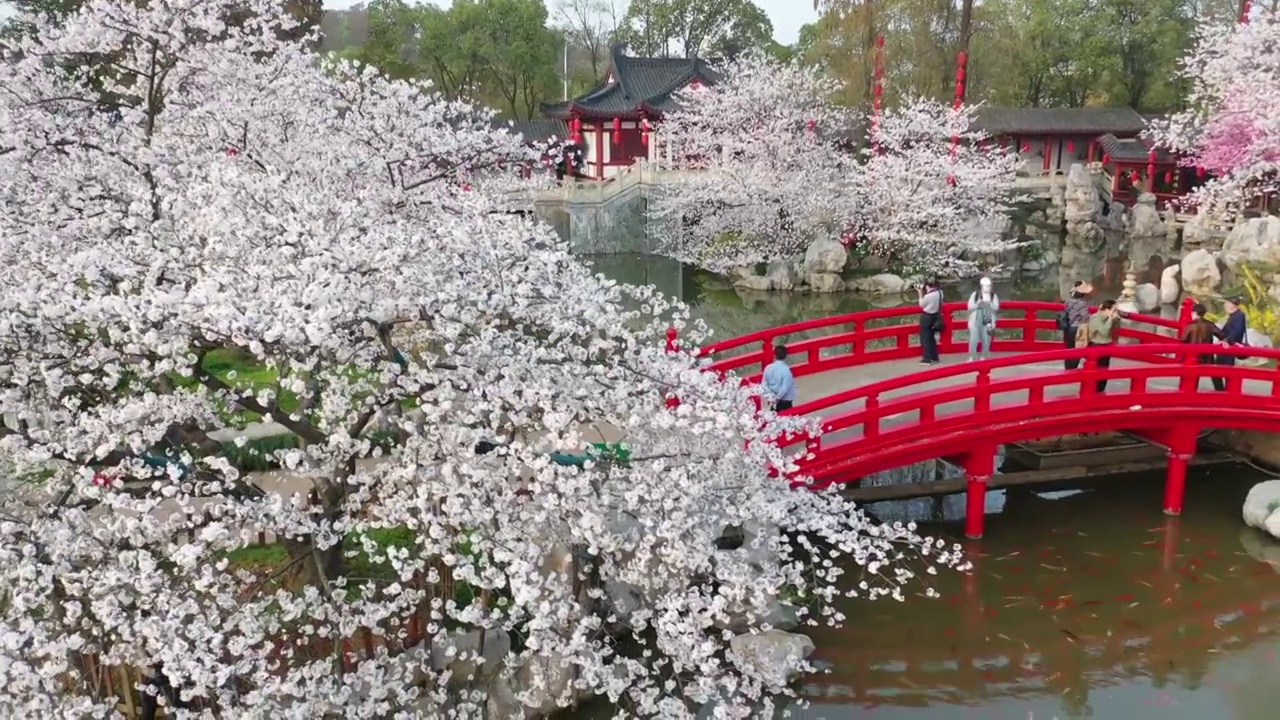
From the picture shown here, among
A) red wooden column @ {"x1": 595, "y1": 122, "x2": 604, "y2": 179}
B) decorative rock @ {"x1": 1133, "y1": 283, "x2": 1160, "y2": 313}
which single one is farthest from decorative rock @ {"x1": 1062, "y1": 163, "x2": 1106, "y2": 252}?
red wooden column @ {"x1": 595, "y1": 122, "x2": 604, "y2": 179}

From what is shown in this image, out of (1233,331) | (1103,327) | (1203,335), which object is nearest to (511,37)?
(1103,327)

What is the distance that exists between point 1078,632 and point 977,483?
2331 mm

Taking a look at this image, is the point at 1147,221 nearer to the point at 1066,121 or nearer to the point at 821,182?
the point at 1066,121

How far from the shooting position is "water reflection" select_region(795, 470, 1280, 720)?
9.42 metres

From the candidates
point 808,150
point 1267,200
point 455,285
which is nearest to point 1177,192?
point 1267,200

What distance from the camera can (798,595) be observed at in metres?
10.4

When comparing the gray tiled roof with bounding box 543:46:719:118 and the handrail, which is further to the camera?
the gray tiled roof with bounding box 543:46:719:118

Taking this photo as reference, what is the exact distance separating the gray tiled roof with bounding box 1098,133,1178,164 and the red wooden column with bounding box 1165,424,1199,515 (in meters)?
33.8

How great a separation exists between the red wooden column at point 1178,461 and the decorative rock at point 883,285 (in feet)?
57.7

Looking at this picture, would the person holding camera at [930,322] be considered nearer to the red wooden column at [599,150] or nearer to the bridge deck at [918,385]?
A: the bridge deck at [918,385]

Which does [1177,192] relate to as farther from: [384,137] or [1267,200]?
[384,137]

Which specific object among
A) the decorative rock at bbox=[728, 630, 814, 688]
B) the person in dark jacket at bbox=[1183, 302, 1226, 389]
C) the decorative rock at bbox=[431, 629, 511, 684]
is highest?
the person in dark jacket at bbox=[1183, 302, 1226, 389]

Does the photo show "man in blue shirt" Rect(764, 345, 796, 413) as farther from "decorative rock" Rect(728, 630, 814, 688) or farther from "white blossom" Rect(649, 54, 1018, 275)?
"white blossom" Rect(649, 54, 1018, 275)

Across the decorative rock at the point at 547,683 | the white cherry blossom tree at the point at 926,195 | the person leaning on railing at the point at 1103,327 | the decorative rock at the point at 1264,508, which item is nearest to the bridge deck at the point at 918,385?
the person leaning on railing at the point at 1103,327
